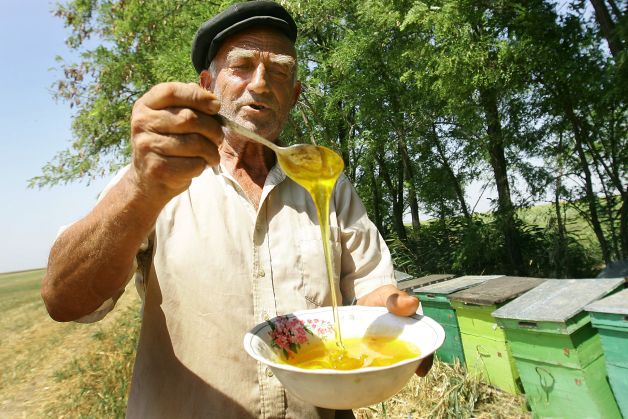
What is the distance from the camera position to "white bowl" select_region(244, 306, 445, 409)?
1.18 meters

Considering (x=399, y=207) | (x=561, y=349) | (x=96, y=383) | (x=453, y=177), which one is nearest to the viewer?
(x=561, y=349)

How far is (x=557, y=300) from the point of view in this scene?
3.75 meters

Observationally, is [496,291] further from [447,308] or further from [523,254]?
[523,254]

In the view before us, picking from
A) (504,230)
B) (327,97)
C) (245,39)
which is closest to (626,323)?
(245,39)

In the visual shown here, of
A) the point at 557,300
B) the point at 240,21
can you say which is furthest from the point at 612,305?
the point at 240,21

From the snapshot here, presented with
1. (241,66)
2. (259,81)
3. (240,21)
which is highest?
(240,21)

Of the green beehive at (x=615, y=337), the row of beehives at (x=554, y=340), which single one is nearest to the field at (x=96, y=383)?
the row of beehives at (x=554, y=340)

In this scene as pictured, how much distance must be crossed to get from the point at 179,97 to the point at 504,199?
8.38 m

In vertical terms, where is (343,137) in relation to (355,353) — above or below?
above

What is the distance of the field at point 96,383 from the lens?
4461 millimetres

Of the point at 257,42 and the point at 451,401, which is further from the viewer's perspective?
the point at 451,401

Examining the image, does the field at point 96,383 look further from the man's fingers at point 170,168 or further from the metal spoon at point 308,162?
the man's fingers at point 170,168

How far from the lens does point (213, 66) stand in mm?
2320

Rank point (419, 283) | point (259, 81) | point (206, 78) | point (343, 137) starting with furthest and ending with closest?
point (343, 137) < point (419, 283) < point (206, 78) < point (259, 81)
